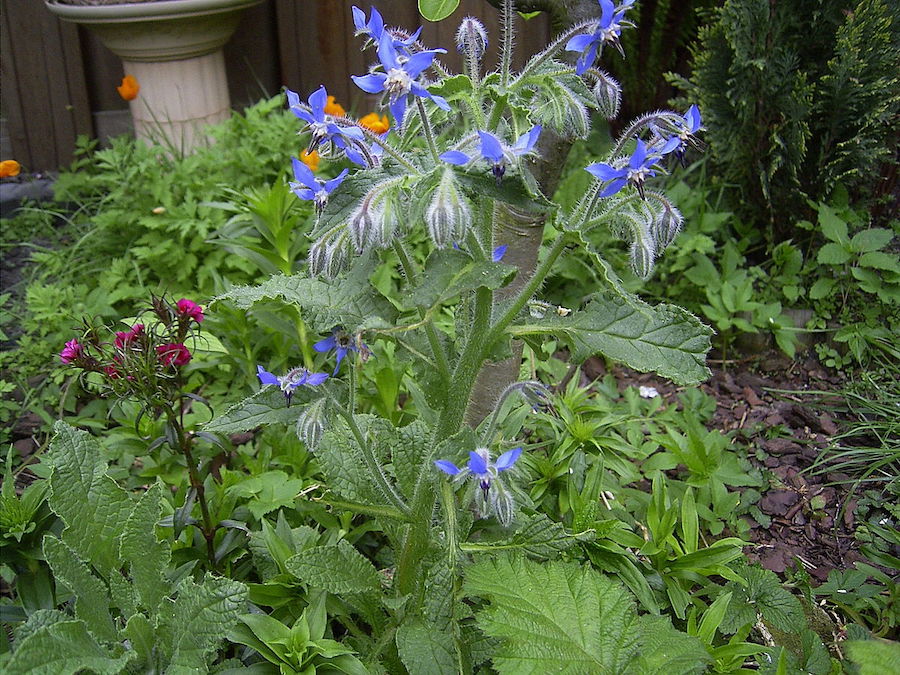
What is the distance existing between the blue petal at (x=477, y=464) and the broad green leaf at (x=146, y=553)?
0.71 meters

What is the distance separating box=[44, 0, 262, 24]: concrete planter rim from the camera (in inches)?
146

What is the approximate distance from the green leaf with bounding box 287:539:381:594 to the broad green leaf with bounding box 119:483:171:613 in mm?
267

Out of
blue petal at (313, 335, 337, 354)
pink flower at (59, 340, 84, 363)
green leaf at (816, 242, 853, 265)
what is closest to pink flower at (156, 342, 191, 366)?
pink flower at (59, 340, 84, 363)

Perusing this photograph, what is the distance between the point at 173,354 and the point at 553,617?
0.99 metres

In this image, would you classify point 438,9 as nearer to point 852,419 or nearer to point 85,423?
point 85,423

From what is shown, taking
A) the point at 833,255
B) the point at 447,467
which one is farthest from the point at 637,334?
the point at 833,255

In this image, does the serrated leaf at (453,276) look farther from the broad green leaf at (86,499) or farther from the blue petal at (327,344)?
the broad green leaf at (86,499)

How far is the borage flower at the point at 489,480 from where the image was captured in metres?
1.33

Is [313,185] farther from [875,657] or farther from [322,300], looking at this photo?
[875,657]

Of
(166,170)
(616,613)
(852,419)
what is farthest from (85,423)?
(852,419)

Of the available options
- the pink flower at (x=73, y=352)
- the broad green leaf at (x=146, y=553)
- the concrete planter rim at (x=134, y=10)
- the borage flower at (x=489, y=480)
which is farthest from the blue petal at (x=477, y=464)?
the concrete planter rim at (x=134, y=10)

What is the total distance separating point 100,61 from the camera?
458 centimetres

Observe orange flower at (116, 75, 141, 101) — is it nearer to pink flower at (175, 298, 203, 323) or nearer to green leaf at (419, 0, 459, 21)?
pink flower at (175, 298, 203, 323)

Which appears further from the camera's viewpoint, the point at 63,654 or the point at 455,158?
the point at 63,654
